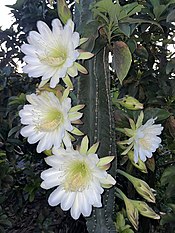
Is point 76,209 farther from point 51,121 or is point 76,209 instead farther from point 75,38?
point 75,38

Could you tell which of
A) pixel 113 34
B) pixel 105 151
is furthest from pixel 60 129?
pixel 113 34

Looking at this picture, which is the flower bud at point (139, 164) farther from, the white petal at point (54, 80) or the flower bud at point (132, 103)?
the white petal at point (54, 80)

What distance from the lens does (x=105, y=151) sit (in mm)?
768

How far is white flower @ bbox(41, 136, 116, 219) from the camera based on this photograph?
25.8 inches

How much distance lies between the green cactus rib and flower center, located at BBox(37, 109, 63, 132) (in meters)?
0.08

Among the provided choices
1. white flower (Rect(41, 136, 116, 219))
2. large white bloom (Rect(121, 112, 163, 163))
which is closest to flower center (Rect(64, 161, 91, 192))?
white flower (Rect(41, 136, 116, 219))

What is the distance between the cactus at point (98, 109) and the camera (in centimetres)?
77

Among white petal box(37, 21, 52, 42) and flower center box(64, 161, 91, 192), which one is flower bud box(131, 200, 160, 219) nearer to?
flower center box(64, 161, 91, 192)

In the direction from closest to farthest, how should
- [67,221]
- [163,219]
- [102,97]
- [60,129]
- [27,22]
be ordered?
[60,129] → [102,97] → [163,219] → [27,22] → [67,221]

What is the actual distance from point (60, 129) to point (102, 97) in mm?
143

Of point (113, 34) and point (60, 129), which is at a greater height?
point (113, 34)

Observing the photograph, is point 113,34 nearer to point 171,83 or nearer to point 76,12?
point 76,12

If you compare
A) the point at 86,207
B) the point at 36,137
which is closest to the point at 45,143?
the point at 36,137

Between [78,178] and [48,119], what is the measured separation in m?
0.11
